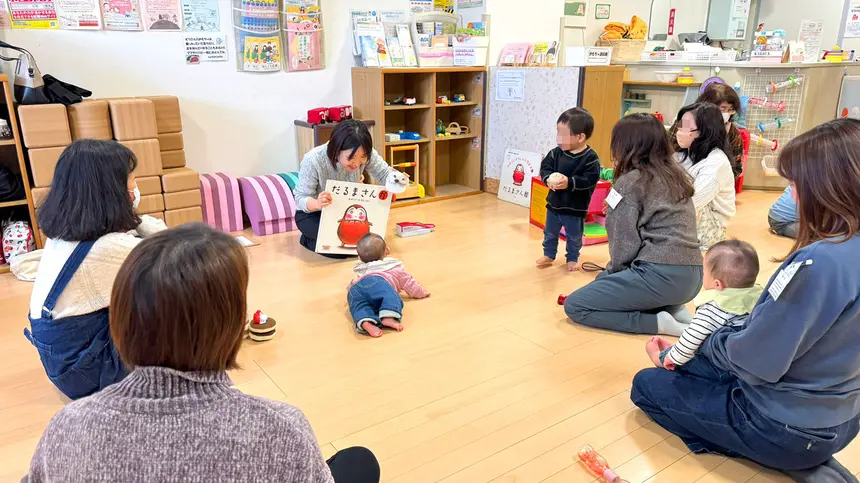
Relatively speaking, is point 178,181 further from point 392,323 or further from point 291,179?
point 392,323

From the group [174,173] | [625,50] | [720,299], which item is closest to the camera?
[720,299]

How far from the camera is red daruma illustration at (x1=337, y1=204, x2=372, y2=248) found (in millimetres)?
3648

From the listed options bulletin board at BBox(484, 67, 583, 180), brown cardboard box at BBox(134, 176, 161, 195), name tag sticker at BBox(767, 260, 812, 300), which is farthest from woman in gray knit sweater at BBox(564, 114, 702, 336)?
brown cardboard box at BBox(134, 176, 161, 195)

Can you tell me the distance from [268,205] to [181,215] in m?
0.56

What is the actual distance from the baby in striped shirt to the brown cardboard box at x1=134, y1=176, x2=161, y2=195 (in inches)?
119

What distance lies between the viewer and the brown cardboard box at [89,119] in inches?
138

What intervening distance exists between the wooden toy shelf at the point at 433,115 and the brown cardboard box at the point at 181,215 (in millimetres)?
1501

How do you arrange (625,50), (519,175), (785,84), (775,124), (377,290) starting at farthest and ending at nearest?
(625,50) < (775,124) < (785,84) < (519,175) < (377,290)

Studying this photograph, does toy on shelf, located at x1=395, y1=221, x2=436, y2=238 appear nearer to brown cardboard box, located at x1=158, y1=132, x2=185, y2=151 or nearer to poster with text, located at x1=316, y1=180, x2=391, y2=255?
poster with text, located at x1=316, y1=180, x2=391, y2=255

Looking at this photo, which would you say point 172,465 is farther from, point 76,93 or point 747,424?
point 76,93

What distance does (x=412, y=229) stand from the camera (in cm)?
421

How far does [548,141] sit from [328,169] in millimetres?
1870

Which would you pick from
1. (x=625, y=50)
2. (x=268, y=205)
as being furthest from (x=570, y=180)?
(x=625, y=50)

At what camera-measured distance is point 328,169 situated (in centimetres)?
366
